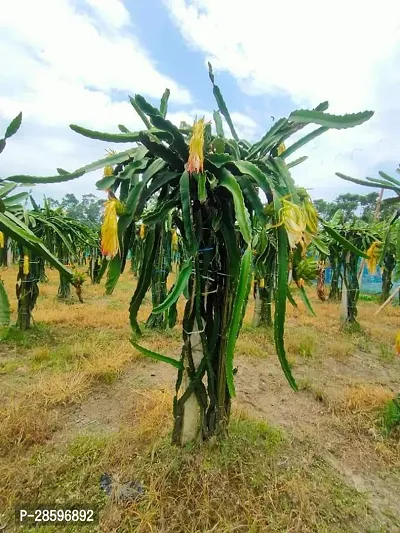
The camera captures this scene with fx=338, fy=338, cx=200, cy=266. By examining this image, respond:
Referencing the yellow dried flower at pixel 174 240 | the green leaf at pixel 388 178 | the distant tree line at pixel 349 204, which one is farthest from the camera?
the distant tree line at pixel 349 204

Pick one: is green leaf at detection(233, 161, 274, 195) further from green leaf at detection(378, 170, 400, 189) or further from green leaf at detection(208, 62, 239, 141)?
green leaf at detection(378, 170, 400, 189)

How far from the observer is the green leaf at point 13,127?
3.54 feet

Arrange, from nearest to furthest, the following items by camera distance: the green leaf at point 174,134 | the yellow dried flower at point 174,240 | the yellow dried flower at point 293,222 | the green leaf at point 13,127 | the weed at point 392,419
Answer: the yellow dried flower at point 293,222
the green leaf at point 13,127
the green leaf at point 174,134
the weed at point 392,419
the yellow dried flower at point 174,240

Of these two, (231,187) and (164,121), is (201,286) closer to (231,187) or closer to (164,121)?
(231,187)

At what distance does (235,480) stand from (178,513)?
0.31 metres

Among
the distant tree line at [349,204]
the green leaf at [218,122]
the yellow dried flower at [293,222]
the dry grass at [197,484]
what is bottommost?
the dry grass at [197,484]

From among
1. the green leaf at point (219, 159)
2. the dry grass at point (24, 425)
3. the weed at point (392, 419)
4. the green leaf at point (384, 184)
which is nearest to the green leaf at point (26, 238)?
the green leaf at point (219, 159)

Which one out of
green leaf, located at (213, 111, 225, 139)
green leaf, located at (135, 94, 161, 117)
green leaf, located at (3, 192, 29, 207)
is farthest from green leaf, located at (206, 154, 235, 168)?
green leaf, located at (3, 192, 29, 207)

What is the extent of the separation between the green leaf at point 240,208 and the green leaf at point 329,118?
325mm

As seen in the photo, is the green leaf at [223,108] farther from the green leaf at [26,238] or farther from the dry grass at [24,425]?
the dry grass at [24,425]

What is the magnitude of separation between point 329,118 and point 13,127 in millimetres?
1047

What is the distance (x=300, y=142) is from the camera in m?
1.39

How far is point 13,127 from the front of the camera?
42.9 inches

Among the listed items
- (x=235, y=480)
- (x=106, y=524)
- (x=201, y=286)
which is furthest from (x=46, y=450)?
(x=201, y=286)
